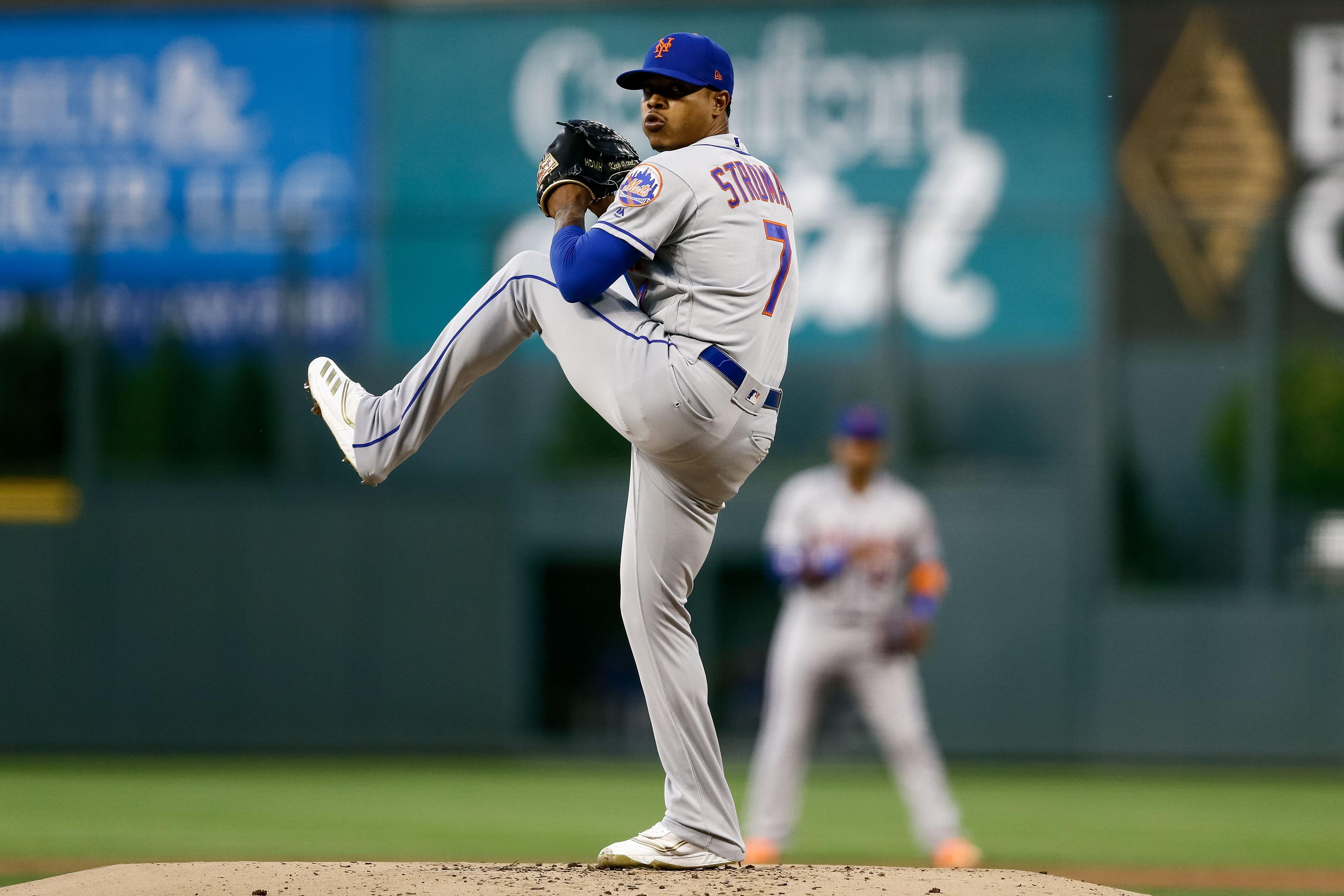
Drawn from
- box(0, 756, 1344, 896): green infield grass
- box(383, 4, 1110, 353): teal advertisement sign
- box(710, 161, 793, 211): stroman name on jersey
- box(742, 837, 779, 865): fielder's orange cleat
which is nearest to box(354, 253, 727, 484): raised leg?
box(710, 161, 793, 211): stroman name on jersey

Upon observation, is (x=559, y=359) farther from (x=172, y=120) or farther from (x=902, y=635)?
(x=172, y=120)

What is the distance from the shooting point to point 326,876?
452cm

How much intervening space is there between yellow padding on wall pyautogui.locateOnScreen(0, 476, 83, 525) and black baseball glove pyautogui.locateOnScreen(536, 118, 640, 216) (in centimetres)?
1040

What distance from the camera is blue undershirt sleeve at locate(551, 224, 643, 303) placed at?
4176 mm

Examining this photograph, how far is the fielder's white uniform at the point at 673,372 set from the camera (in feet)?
13.9

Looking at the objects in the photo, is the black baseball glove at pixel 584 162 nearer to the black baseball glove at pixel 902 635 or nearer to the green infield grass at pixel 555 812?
the green infield grass at pixel 555 812

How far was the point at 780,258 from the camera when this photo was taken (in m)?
4.43

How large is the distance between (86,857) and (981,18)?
41.5ft

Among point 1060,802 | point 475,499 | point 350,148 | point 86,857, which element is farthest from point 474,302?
point 350,148

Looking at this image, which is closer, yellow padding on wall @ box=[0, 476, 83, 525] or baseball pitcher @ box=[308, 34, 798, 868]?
baseball pitcher @ box=[308, 34, 798, 868]

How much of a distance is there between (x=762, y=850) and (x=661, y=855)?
3.48 metres

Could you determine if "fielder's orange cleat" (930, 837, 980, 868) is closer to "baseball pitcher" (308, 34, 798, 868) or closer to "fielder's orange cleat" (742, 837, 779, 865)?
"fielder's orange cleat" (742, 837, 779, 865)

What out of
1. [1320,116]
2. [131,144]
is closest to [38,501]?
[131,144]

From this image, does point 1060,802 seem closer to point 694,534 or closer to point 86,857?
point 86,857
